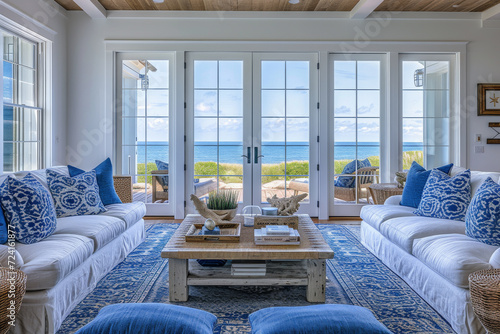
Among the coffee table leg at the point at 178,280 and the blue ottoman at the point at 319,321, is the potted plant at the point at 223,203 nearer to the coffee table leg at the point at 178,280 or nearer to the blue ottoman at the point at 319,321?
the coffee table leg at the point at 178,280

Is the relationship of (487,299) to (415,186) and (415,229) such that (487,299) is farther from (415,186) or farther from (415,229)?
(415,186)

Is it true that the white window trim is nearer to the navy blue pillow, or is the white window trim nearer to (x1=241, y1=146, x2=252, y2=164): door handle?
(x1=241, y1=146, x2=252, y2=164): door handle

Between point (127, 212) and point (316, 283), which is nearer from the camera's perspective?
point (316, 283)

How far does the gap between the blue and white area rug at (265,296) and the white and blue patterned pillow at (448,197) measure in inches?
24.4

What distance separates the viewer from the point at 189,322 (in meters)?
1.32

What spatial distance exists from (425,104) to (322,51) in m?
1.64

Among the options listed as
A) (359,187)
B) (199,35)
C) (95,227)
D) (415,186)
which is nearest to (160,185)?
(199,35)

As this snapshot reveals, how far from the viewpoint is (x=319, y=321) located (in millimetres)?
1292

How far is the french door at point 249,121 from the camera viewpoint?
546 centimetres

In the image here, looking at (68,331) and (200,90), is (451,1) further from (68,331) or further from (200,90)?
(68,331)

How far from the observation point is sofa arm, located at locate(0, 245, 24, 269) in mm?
2035

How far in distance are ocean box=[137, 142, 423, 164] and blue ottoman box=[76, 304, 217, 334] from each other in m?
4.13

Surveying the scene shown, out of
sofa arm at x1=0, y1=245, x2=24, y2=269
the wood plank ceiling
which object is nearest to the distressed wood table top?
sofa arm at x1=0, y1=245, x2=24, y2=269

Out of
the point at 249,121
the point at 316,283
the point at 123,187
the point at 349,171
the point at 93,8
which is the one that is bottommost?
the point at 316,283
